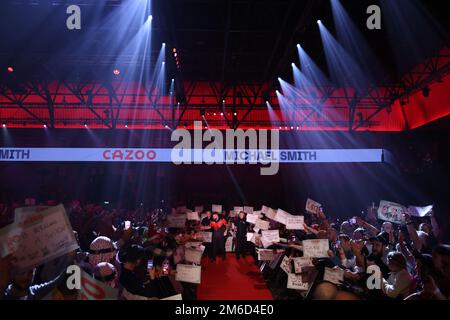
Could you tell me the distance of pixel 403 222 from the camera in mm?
8062

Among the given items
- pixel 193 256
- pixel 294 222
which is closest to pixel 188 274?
pixel 193 256

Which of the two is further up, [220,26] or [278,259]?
[220,26]

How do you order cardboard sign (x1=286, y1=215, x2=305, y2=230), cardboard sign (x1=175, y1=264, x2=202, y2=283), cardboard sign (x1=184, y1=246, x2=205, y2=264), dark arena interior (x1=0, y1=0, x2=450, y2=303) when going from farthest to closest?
cardboard sign (x1=286, y1=215, x2=305, y2=230) → cardboard sign (x1=184, y1=246, x2=205, y2=264) → cardboard sign (x1=175, y1=264, x2=202, y2=283) → dark arena interior (x1=0, y1=0, x2=450, y2=303)

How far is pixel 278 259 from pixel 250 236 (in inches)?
119

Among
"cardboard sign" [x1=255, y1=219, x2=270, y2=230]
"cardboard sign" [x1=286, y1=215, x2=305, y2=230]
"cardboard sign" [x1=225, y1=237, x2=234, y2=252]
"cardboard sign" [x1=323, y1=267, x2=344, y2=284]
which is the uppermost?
"cardboard sign" [x1=286, y1=215, x2=305, y2=230]

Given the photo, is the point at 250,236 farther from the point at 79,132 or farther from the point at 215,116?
the point at 79,132

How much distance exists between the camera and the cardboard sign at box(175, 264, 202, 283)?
5.79 m

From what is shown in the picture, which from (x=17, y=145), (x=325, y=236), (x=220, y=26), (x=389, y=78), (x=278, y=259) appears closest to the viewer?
(x=325, y=236)

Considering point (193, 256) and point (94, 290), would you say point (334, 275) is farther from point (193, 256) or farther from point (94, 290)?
point (94, 290)

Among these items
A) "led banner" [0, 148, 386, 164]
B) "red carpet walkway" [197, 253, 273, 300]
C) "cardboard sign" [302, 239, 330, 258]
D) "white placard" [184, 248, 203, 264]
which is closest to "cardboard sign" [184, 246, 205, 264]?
"white placard" [184, 248, 203, 264]

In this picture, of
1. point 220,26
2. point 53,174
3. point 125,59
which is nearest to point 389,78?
point 220,26

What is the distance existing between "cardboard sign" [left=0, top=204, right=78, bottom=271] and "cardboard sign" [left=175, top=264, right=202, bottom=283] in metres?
2.41

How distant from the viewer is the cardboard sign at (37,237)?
3.54 metres

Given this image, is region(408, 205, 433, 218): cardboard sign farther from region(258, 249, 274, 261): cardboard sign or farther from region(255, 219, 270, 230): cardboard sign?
region(255, 219, 270, 230): cardboard sign
